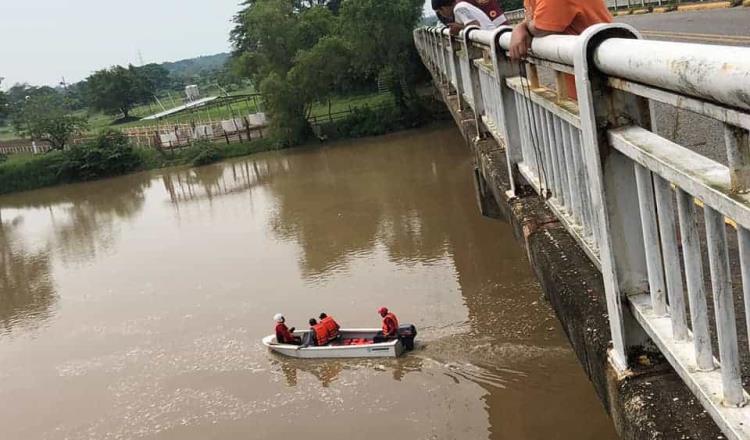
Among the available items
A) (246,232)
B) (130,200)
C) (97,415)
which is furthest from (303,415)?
(130,200)

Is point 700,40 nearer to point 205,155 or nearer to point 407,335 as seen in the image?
point 407,335

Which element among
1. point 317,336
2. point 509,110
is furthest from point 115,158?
point 509,110

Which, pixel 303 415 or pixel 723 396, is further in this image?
pixel 303 415

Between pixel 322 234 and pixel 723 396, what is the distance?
771 inches

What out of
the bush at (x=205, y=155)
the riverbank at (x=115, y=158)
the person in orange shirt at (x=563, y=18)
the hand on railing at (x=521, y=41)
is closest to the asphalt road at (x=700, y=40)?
the person in orange shirt at (x=563, y=18)

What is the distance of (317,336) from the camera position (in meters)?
12.8

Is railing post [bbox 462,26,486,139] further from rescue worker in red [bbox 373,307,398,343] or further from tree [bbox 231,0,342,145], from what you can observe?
tree [bbox 231,0,342,145]

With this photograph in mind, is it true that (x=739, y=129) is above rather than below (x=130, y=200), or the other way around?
above

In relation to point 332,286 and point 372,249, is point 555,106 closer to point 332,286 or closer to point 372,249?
point 332,286

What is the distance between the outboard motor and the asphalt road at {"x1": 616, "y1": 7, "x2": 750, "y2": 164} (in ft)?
20.8

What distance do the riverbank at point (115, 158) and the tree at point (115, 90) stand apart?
108 ft

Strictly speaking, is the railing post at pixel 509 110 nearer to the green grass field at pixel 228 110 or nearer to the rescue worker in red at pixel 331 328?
the rescue worker in red at pixel 331 328

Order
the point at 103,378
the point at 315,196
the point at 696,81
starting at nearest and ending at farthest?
the point at 696,81 → the point at 103,378 → the point at 315,196

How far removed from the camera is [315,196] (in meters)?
26.6
